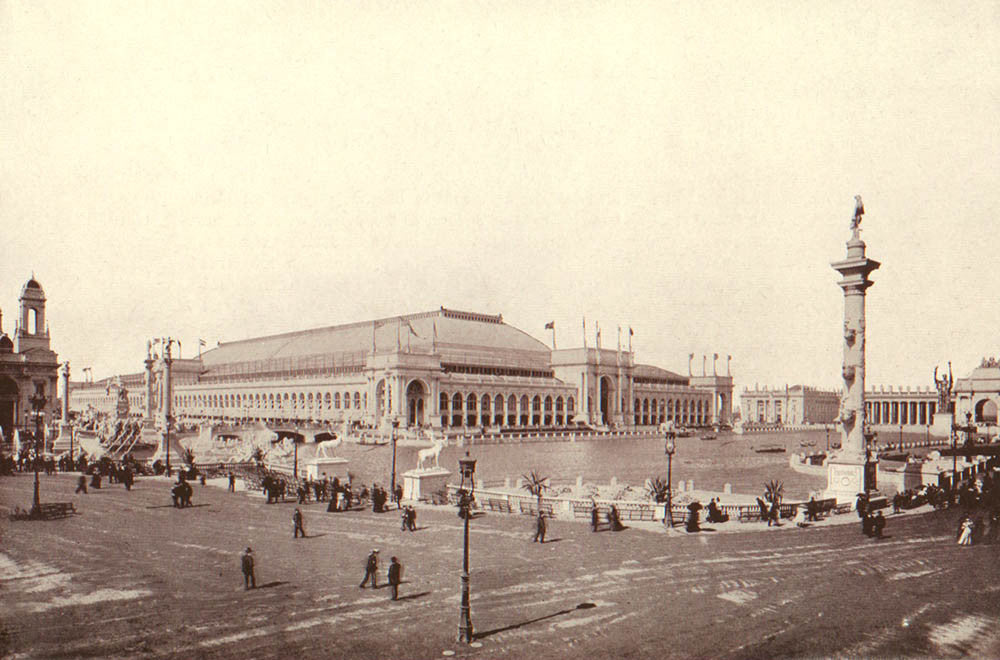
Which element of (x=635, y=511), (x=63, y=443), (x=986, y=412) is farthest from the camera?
(x=986, y=412)

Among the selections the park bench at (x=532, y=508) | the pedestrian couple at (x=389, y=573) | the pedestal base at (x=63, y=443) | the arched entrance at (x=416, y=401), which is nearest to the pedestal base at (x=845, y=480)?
the park bench at (x=532, y=508)

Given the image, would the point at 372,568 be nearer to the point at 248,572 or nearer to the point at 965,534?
the point at 248,572

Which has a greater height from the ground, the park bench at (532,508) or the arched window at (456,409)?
the park bench at (532,508)

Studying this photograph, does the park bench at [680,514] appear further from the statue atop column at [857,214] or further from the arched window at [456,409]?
the arched window at [456,409]

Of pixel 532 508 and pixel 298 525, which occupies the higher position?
pixel 298 525

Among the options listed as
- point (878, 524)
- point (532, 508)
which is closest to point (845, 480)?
point (878, 524)
